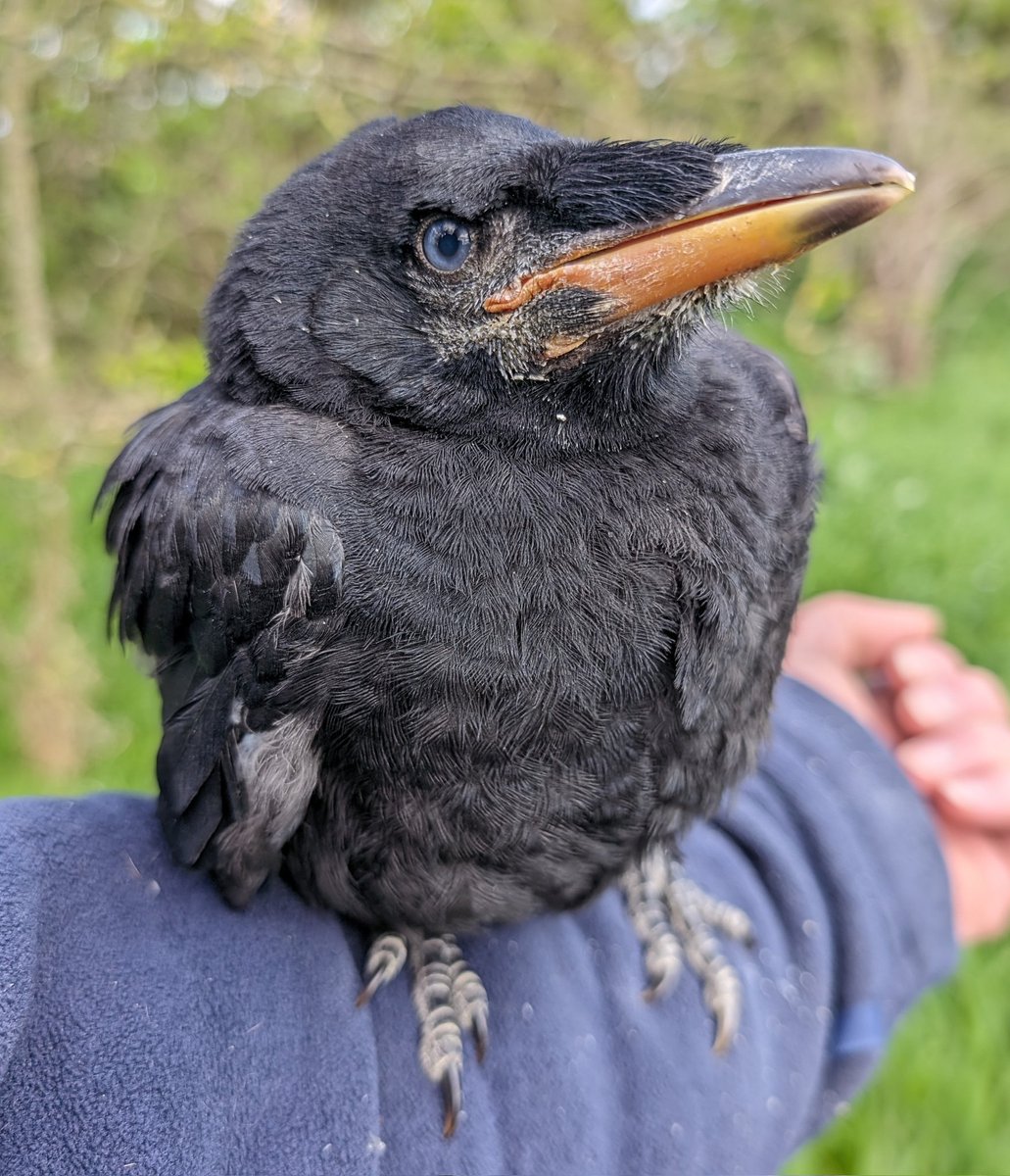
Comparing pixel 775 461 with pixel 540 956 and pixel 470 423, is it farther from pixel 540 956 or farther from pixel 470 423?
pixel 540 956

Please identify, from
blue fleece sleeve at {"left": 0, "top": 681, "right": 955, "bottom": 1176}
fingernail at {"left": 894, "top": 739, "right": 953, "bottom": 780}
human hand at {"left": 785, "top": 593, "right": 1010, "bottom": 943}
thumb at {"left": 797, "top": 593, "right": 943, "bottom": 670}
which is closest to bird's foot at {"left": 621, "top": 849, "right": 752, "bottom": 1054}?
blue fleece sleeve at {"left": 0, "top": 681, "right": 955, "bottom": 1176}

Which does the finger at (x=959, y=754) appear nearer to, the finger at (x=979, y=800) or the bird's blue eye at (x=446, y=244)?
the finger at (x=979, y=800)

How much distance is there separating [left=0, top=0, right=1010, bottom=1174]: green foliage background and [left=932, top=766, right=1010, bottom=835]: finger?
0.57m

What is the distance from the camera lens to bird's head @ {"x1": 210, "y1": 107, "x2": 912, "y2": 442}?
1.22 meters

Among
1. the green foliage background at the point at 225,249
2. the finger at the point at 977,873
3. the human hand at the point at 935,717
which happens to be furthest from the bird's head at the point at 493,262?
the finger at the point at 977,873

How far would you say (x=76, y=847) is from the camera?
Result: 132 centimetres

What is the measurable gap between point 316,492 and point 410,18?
229cm

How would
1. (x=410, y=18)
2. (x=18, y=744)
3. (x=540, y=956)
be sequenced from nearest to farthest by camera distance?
1. (x=540, y=956)
2. (x=410, y=18)
3. (x=18, y=744)

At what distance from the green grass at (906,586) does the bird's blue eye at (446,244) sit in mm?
1259

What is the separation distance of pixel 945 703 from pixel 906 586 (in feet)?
5.56

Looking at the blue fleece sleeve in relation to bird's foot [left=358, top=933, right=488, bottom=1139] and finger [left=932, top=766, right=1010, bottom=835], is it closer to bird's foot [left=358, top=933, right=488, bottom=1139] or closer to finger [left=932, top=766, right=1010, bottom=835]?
bird's foot [left=358, top=933, right=488, bottom=1139]

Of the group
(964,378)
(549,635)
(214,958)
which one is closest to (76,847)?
(214,958)

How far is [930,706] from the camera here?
2486 millimetres

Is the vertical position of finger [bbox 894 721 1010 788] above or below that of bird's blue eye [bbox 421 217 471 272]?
below
